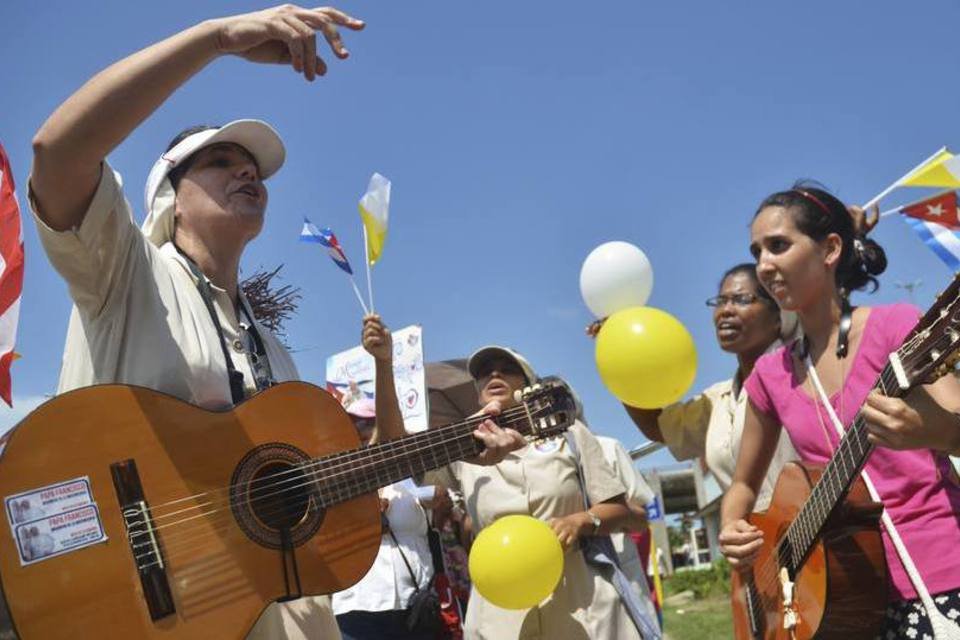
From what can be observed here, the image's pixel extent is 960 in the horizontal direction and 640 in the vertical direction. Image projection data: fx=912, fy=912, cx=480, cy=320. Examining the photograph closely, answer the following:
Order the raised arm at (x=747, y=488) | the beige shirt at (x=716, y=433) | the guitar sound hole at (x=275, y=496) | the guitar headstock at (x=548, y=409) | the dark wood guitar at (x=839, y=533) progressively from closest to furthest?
the dark wood guitar at (x=839, y=533) < the guitar sound hole at (x=275, y=496) < the raised arm at (x=747, y=488) < the guitar headstock at (x=548, y=409) < the beige shirt at (x=716, y=433)

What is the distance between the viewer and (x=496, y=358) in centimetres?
512

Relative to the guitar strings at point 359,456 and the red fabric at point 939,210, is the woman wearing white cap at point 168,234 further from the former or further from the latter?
the red fabric at point 939,210

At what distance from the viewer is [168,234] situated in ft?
9.90

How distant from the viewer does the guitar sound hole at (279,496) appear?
100 inches

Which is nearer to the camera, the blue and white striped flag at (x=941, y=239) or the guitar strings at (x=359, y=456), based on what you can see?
the guitar strings at (x=359, y=456)

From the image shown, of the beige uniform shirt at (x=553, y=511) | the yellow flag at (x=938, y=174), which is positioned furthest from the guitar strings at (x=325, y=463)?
the yellow flag at (x=938, y=174)

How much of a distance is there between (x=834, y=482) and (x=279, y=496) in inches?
62.5

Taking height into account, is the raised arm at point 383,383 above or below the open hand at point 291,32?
below

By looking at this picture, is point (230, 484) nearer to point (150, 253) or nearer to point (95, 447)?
point (95, 447)

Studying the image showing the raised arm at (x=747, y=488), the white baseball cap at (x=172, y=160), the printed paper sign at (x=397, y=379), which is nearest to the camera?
the white baseball cap at (x=172, y=160)

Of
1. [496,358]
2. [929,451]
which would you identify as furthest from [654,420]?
[929,451]

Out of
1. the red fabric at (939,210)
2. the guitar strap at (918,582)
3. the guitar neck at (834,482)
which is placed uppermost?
the red fabric at (939,210)

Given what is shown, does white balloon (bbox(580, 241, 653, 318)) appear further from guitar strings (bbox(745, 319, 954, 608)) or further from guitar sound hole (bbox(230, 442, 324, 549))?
guitar sound hole (bbox(230, 442, 324, 549))

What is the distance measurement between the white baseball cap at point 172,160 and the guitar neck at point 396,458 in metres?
0.96
